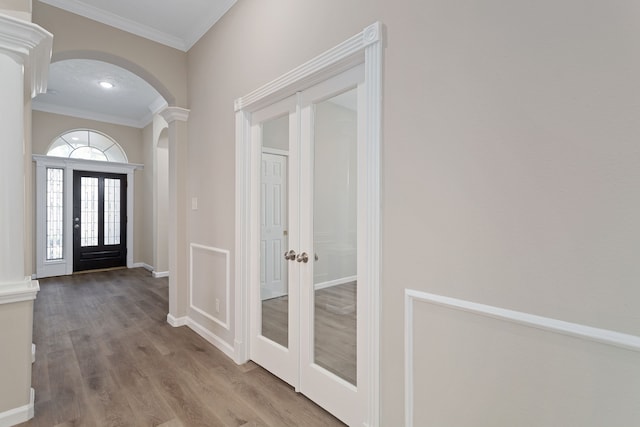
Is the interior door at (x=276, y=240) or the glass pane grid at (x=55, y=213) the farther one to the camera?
the glass pane grid at (x=55, y=213)

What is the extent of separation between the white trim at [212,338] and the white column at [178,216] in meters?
0.21

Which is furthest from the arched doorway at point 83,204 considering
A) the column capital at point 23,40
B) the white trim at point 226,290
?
the column capital at point 23,40

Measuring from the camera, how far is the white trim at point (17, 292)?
1.76 m

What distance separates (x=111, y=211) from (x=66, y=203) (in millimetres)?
837

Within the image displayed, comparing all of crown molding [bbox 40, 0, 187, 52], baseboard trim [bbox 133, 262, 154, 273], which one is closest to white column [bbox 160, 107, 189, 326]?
crown molding [bbox 40, 0, 187, 52]

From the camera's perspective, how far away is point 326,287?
2.00m

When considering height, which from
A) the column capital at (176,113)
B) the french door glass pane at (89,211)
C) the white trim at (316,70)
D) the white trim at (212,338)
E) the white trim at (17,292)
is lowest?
the white trim at (212,338)

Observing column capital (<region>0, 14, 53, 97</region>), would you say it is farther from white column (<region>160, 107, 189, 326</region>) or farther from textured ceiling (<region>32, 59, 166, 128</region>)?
textured ceiling (<region>32, 59, 166, 128</region>)

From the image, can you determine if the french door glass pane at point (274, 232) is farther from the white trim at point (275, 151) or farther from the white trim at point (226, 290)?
the white trim at point (226, 290)

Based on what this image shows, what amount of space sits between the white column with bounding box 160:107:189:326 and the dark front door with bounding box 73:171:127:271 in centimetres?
452

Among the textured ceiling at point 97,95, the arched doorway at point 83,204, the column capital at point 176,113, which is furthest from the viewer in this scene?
the arched doorway at point 83,204

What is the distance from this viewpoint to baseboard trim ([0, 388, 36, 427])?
1.78m

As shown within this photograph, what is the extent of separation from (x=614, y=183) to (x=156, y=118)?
7140 millimetres

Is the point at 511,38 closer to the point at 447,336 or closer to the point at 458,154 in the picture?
the point at 458,154
